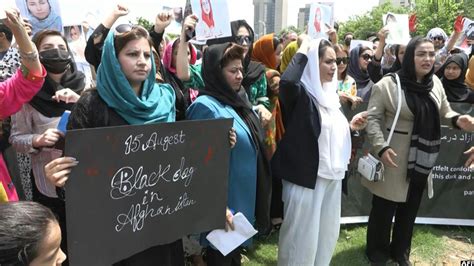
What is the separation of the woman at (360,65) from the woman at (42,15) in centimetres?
341

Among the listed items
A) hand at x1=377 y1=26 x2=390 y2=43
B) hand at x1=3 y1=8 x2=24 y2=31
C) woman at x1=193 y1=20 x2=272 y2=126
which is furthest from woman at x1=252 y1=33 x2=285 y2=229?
hand at x1=3 y1=8 x2=24 y2=31

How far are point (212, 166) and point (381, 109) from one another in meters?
Answer: 1.66

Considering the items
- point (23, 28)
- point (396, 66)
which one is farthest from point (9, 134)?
point (396, 66)

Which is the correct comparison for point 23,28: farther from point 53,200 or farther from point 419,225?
point 419,225

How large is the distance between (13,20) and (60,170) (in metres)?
0.78

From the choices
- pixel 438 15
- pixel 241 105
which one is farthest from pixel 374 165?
pixel 438 15

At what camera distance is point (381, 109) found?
3.16m

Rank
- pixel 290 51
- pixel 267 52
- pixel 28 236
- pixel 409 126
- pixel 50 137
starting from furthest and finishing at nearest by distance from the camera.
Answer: pixel 267 52 → pixel 290 51 → pixel 409 126 → pixel 50 137 → pixel 28 236

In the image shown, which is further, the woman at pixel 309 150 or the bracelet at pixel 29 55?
the woman at pixel 309 150

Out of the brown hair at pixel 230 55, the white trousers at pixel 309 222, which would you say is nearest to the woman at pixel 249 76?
the brown hair at pixel 230 55

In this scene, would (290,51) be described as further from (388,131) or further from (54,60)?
(54,60)

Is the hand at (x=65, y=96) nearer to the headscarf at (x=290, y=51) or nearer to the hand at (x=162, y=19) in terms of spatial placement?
the hand at (x=162, y=19)

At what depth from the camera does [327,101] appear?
270 centimetres

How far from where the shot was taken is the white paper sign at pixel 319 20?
172 inches
